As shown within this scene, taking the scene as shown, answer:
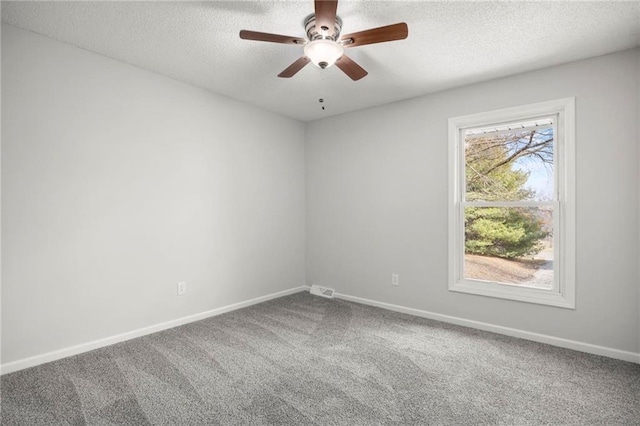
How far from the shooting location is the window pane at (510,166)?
9.98ft

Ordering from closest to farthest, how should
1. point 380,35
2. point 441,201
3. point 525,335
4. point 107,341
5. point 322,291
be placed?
point 380,35 < point 107,341 < point 525,335 < point 441,201 < point 322,291

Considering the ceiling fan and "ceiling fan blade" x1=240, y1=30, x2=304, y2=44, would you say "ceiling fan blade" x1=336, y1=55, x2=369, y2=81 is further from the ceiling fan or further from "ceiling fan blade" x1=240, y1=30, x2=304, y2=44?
"ceiling fan blade" x1=240, y1=30, x2=304, y2=44

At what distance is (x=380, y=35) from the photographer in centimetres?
198

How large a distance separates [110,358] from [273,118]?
3.11 m

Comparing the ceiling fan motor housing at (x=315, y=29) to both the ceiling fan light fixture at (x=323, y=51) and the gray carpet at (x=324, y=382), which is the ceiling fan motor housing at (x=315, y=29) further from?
the gray carpet at (x=324, y=382)

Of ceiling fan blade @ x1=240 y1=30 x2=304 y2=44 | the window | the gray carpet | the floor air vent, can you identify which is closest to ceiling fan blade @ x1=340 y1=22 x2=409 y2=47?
ceiling fan blade @ x1=240 y1=30 x2=304 y2=44

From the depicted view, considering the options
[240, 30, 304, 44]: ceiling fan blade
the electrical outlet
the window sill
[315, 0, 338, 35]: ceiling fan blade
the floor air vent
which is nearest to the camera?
[315, 0, 338, 35]: ceiling fan blade

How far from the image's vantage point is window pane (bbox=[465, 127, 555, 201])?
9.98 ft

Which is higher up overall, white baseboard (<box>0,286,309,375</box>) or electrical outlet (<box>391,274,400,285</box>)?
electrical outlet (<box>391,274,400,285</box>)

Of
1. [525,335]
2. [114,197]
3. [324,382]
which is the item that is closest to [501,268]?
[525,335]

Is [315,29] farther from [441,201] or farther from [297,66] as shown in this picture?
[441,201]

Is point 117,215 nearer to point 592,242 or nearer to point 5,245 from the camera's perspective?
point 5,245

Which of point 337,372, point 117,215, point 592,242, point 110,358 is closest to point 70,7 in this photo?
point 117,215

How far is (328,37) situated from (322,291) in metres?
3.19
